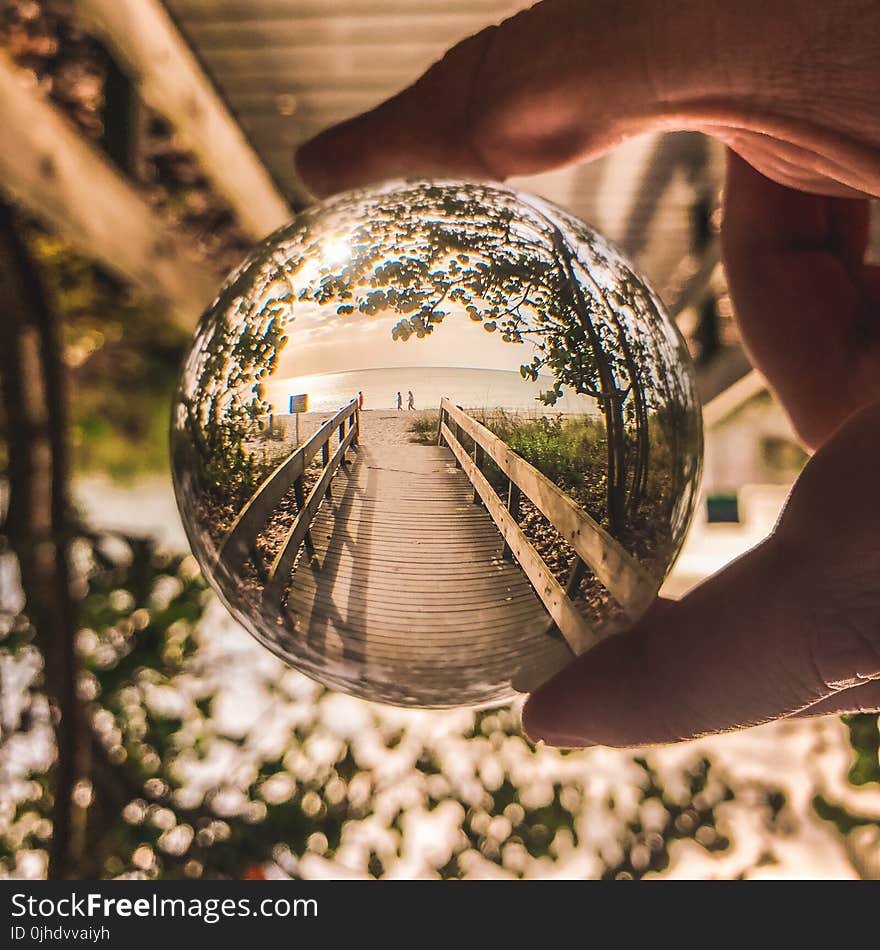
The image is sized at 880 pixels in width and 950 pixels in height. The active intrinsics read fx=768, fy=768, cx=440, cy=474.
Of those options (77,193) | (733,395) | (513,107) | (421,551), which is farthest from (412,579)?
(733,395)

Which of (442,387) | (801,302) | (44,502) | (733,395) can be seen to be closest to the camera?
(442,387)

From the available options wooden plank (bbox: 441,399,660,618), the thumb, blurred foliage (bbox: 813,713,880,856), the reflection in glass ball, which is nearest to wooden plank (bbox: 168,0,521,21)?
the reflection in glass ball

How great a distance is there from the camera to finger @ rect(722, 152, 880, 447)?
110 cm

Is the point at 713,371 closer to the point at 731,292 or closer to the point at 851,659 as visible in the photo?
the point at 731,292

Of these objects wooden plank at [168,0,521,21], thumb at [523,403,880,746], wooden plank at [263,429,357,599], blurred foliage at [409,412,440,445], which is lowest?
thumb at [523,403,880,746]

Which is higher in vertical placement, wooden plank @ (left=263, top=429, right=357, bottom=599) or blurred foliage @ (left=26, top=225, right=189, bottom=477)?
blurred foliage @ (left=26, top=225, right=189, bottom=477)

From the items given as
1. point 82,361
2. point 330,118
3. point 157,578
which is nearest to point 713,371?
point 330,118

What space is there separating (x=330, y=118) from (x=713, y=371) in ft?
5.57

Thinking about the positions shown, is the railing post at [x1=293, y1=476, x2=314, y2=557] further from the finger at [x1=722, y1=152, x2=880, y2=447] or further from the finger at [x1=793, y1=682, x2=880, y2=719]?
the finger at [x1=722, y1=152, x2=880, y2=447]

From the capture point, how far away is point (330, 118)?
1979 millimetres

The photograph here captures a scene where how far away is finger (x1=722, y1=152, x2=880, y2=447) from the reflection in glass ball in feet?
1.65

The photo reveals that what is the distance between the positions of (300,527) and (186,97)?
1436mm

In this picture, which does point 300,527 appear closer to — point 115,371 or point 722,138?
point 722,138

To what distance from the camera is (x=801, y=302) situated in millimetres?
1115
